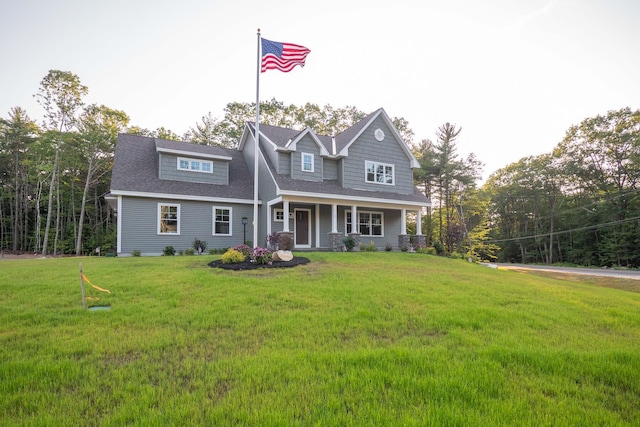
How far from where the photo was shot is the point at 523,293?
24.0ft

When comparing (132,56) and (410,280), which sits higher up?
(132,56)

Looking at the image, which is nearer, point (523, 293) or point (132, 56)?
point (523, 293)

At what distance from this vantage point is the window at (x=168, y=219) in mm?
15102

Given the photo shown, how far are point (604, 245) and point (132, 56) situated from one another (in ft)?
117

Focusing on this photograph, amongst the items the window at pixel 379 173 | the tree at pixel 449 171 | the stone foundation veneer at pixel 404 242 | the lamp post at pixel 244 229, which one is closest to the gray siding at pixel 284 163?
the lamp post at pixel 244 229

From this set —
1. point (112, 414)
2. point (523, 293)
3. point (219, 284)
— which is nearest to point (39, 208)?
point (219, 284)

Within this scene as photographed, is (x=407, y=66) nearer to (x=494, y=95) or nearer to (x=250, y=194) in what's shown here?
(x=494, y=95)

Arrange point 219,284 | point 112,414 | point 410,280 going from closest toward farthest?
point 112,414
point 219,284
point 410,280

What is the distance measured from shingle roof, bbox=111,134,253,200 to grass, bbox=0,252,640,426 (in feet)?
29.7

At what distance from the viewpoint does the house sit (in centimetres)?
1493

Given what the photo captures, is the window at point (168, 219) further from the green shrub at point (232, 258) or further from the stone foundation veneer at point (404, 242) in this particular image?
the stone foundation veneer at point (404, 242)

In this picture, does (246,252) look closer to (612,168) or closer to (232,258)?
(232,258)

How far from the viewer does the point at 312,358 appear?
341 cm

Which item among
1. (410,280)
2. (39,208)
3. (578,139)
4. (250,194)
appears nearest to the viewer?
(410,280)
